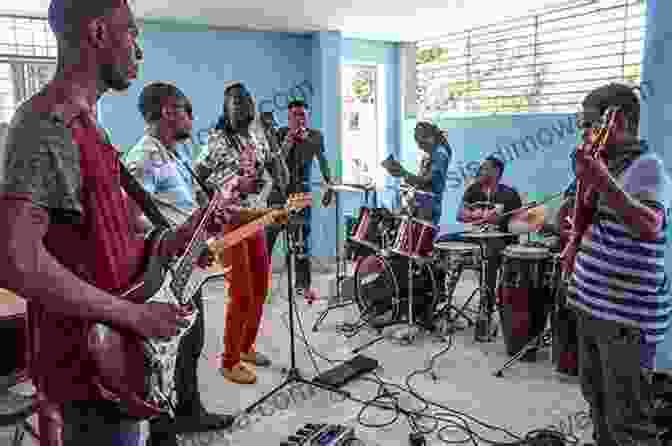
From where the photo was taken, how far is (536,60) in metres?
5.21

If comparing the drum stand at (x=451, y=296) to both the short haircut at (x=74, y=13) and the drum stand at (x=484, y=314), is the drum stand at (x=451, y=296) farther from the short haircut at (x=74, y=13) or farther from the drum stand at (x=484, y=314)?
the short haircut at (x=74, y=13)

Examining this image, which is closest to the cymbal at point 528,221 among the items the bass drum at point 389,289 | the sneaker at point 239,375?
the bass drum at point 389,289

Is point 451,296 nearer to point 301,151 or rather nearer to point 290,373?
point 290,373

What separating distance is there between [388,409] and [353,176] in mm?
4378

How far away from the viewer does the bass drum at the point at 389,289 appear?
3.98 metres

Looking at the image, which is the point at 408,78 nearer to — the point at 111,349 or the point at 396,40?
the point at 396,40

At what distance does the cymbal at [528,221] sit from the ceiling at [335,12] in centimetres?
217

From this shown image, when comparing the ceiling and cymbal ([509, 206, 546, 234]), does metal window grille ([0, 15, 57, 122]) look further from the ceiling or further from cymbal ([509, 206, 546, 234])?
cymbal ([509, 206, 546, 234])

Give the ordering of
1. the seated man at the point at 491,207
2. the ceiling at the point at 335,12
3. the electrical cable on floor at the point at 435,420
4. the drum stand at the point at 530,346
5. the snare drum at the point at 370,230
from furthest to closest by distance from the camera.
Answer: the ceiling at the point at 335,12 < the snare drum at the point at 370,230 < the seated man at the point at 491,207 < the drum stand at the point at 530,346 < the electrical cable on floor at the point at 435,420

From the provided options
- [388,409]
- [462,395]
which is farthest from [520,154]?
[388,409]

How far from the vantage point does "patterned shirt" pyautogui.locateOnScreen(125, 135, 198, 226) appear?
212 centimetres

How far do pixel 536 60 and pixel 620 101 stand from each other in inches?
149

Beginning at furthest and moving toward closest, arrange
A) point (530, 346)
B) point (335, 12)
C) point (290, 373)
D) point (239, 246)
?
point (335, 12) → point (530, 346) → point (290, 373) → point (239, 246)

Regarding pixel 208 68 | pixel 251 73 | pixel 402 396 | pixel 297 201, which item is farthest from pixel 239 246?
pixel 251 73
